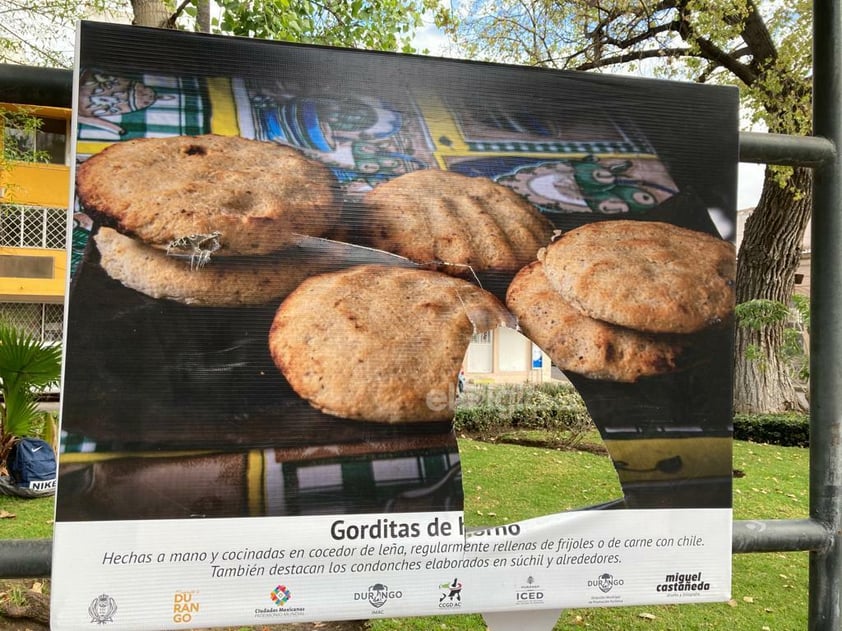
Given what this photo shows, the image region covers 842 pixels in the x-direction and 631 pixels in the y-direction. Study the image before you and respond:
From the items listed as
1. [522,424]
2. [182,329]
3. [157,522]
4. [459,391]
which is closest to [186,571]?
[157,522]

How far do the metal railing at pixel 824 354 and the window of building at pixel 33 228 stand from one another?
19.4m

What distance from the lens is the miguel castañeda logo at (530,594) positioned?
2080 millimetres

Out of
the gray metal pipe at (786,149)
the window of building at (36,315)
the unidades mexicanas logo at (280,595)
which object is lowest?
the unidades mexicanas logo at (280,595)

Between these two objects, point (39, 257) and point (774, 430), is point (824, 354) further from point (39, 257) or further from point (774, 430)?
point (39, 257)

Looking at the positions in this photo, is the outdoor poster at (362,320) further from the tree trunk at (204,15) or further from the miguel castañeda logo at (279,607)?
the tree trunk at (204,15)

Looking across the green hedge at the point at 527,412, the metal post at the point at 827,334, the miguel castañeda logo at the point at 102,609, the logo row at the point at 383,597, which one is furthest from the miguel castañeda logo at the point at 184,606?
the green hedge at the point at 527,412

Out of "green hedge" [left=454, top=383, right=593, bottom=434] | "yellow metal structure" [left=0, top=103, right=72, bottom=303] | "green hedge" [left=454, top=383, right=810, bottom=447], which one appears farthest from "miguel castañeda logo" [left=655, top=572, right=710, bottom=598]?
"yellow metal structure" [left=0, top=103, right=72, bottom=303]

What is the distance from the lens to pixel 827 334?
2.25 metres

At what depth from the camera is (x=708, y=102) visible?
230 centimetres

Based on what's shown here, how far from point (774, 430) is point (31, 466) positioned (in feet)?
32.8

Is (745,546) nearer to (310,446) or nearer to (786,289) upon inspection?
(310,446)

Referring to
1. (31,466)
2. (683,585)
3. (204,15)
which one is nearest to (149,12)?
(204,15)

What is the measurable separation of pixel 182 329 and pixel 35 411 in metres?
6.65

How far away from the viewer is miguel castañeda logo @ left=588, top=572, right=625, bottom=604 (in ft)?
6.94
